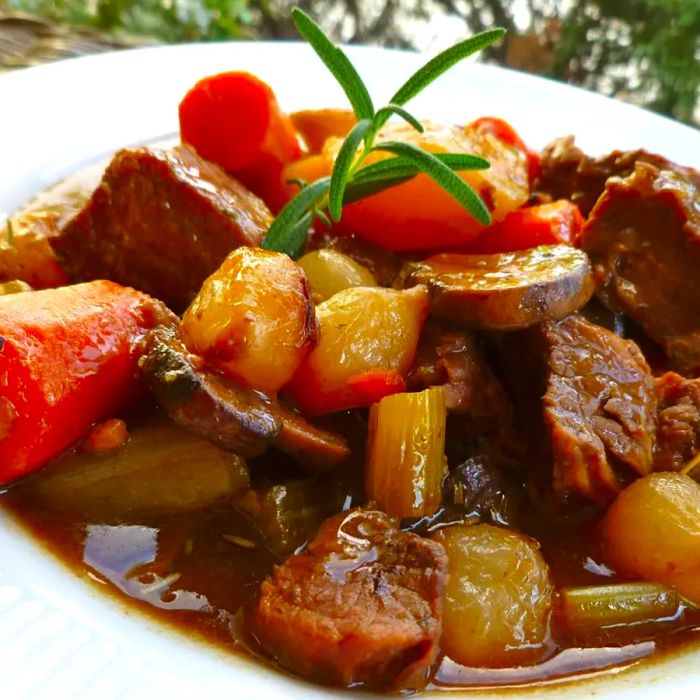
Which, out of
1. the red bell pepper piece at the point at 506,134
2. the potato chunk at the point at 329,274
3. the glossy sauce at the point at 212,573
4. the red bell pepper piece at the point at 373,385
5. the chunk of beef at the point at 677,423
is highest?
the red bell pepper piece at the point at 506,134

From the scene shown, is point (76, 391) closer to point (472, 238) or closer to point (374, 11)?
point (472, 238)

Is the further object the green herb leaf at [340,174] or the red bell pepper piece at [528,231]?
the red bell pepper piece at [528,231]

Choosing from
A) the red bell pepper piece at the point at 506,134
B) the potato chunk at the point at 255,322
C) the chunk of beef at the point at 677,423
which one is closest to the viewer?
the potato chunk at the point at 255,322

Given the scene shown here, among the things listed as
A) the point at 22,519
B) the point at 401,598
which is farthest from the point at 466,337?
the point at 22,519

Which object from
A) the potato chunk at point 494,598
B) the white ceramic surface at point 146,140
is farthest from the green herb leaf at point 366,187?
the white ceramic surface at point 146,140

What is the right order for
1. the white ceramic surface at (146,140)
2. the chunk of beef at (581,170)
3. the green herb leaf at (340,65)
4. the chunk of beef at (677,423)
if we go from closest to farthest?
the white ceramic surface at (146,140), the chunk of beef at (677,423), the green herb leaf at (340,65), the chunk of beef at (581,170)

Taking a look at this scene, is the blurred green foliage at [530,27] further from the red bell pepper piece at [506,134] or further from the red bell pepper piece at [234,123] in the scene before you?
the red bell pepper piece at [234,123]

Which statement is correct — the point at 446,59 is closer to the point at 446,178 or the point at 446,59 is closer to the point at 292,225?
the point at 446,178
